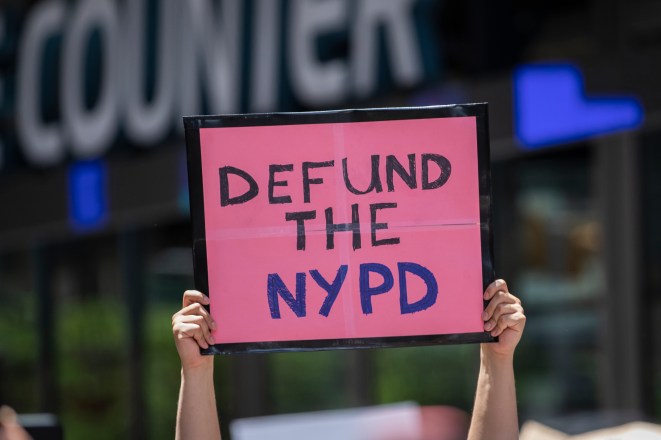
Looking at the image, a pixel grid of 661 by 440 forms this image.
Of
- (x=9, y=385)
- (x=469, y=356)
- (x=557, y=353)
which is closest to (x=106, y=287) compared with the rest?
(x=9, y=385)

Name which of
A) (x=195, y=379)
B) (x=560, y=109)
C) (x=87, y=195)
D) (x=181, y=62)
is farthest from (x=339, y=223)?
(x=87, y=195)

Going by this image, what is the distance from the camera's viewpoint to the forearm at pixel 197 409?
Result: 2.09 m

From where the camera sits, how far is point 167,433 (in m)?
7.57

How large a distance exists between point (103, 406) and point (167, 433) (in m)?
0.73

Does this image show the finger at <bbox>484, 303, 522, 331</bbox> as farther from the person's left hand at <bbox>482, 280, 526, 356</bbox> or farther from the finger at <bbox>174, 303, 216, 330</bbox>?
the finger at <bbox>174, 303, 216, 330</bbox>

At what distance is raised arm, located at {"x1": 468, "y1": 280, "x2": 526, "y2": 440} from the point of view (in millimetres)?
2111

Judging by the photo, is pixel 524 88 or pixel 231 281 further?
pixel 524 88

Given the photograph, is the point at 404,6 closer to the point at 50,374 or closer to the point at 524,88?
the point at 524,88

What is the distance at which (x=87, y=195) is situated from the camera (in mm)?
7508

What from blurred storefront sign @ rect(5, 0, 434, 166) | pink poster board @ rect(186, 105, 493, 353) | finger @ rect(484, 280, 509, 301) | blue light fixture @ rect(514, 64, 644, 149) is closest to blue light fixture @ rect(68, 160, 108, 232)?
blurred storefront sign @ rect(5, 0, 434, 166)

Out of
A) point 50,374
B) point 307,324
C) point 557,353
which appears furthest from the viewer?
point 50,374

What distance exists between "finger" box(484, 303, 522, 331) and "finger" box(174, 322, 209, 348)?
61cm

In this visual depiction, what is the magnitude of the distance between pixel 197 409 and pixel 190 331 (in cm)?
16

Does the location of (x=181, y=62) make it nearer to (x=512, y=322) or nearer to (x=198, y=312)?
(x=198, y=312)
